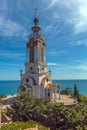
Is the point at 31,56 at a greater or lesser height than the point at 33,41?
lesser

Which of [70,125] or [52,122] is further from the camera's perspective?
[52,122]

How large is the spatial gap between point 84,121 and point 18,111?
727cm

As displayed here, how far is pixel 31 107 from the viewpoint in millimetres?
21406

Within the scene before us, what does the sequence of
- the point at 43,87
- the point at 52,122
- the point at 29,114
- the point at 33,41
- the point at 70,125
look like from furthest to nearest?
1. the point at 33,41
2. the point at 43,87
3. the point at 29,114
4. the point at 52,122
5. the point at 70,125

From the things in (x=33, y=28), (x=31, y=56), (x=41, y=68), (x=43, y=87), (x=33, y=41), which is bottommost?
(x=43, y=87)

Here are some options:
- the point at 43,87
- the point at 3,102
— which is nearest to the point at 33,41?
the point at 43,87

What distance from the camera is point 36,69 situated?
3653 centimetres

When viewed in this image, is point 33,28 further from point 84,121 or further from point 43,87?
point 84,121

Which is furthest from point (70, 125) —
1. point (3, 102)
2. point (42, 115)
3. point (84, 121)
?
point (3, 102)

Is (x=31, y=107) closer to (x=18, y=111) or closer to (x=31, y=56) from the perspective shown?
(x=18, y=111)

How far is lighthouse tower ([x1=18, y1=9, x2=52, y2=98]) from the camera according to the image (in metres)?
35.2

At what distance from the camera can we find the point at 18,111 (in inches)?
821

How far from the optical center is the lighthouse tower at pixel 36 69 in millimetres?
35153

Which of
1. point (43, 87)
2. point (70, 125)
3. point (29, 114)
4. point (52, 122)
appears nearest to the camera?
point (70, 125)
